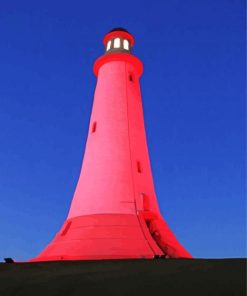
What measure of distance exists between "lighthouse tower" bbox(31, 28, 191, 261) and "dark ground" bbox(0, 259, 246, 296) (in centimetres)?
628

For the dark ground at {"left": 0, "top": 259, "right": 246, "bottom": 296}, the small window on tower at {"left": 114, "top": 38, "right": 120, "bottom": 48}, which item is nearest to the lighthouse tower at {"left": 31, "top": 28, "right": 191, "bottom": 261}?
the small window on tower at {"left": 114, "top": 38, "right": 120, "bottom": 48}

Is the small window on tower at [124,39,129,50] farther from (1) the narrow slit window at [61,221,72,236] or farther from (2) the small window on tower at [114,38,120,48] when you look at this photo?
(1) the narrow slit window at [61,221,72,236]

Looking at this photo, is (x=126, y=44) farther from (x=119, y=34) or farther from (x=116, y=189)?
(x=116, y=189)

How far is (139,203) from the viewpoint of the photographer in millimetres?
14234

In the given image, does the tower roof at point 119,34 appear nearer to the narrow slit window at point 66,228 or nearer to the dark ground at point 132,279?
the narrow slit window at point 66,228

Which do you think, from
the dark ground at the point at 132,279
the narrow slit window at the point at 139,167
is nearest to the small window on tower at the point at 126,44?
the narrow slit window at the point at 139,167

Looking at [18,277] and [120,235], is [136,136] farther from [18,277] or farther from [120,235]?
[18,277]

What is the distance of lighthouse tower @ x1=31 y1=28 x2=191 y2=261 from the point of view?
42.2 feet

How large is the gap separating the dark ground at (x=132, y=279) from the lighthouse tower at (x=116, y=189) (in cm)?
628

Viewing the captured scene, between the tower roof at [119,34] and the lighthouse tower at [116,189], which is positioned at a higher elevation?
the tower roof at [119,34]

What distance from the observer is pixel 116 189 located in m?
14.4

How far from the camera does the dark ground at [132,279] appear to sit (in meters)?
4.69

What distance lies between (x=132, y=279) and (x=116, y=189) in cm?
917

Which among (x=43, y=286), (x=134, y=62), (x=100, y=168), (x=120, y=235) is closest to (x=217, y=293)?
(x=43, y=286)
